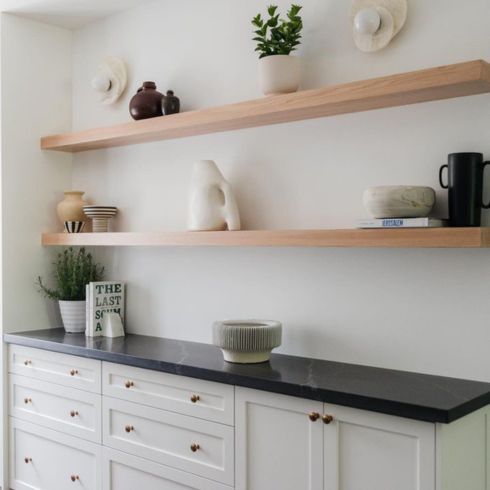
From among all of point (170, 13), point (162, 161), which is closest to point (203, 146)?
point (162, 161)

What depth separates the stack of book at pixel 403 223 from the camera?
2.23 metres

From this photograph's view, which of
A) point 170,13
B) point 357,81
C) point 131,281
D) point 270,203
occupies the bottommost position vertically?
point 131,281

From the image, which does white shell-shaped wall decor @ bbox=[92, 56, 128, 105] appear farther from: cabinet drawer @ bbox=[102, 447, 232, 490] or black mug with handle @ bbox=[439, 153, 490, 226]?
black mug with handle @ bbox=[439, 153, 490, 226]

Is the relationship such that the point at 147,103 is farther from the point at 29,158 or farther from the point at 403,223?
the point at 403,223

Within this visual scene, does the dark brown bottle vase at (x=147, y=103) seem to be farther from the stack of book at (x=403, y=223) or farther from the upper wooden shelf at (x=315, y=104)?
the stack of book at (x=403, y=223)

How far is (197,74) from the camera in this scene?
10.4 feet

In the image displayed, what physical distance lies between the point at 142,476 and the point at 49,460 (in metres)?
0.69

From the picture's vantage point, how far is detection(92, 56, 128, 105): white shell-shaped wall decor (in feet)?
11.5

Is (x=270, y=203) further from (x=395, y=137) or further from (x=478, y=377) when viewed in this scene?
(x=478, y=377)

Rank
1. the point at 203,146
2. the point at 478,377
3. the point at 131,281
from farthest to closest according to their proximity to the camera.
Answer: the point at 131,281
the point at 203,146
the point at 478,377

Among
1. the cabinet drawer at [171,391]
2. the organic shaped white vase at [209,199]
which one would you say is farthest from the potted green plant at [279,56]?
the cabinet drawer at [171,391]

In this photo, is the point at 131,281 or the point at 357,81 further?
the point at 131,281

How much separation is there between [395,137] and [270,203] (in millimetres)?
627

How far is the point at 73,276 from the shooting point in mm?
3561
